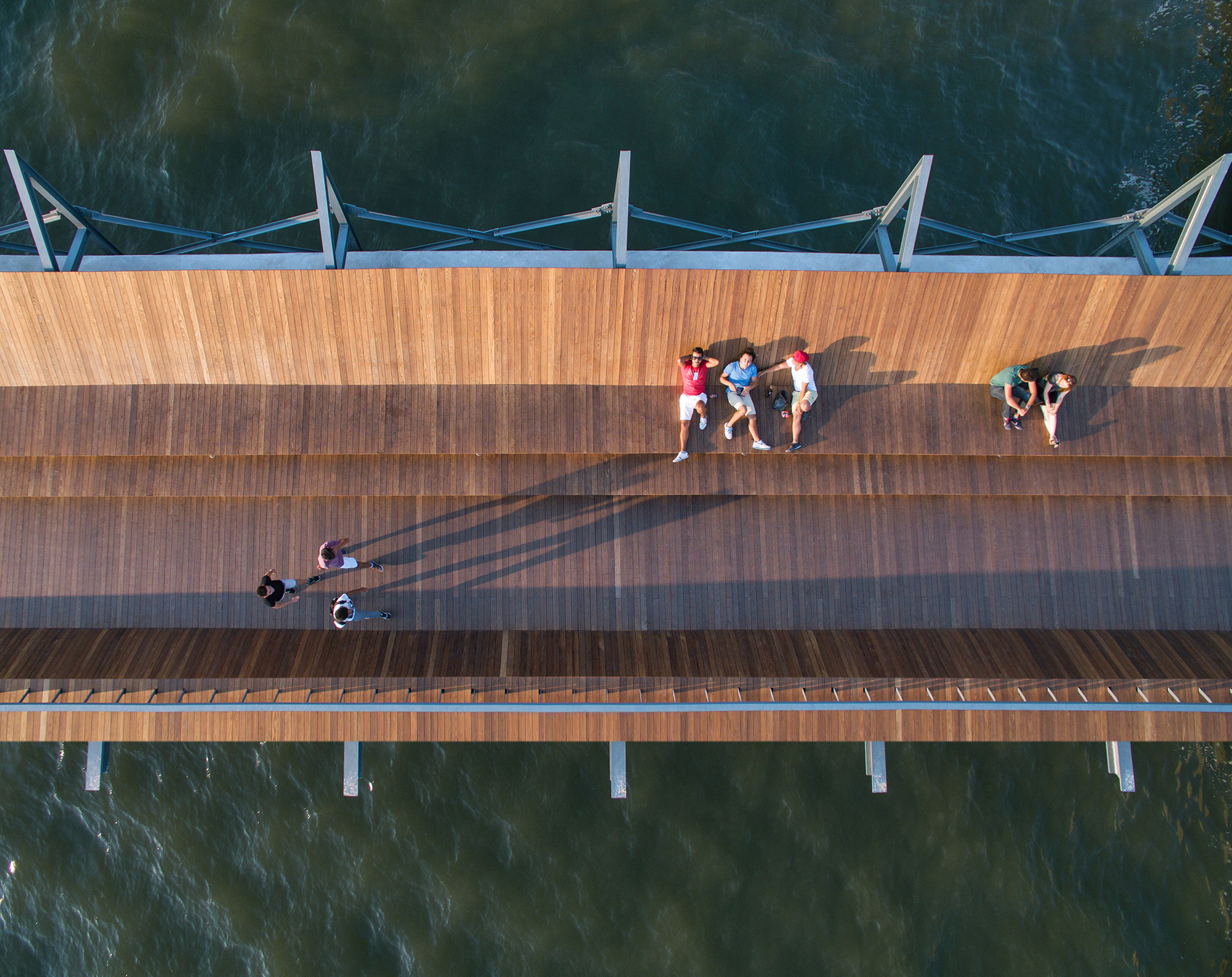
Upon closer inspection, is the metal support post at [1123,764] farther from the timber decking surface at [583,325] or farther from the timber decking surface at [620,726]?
the timber decking surface at [583,325]

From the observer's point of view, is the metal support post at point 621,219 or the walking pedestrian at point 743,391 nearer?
the metal support post at point 621,219

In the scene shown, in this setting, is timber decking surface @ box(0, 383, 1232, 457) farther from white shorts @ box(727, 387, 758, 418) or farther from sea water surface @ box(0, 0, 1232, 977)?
sea water surface @ box(0, 0, 1232, 977)

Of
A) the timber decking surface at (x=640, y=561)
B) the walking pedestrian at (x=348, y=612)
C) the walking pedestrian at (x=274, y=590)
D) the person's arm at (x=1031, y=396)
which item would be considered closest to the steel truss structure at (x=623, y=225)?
the person's arm at (x=1031, y=396)

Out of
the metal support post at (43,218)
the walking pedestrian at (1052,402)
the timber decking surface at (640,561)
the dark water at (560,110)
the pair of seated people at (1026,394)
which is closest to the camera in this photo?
the metal support post at (43,218)

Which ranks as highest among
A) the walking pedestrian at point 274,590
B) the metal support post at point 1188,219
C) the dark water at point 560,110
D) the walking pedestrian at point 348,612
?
the dark water at point 560,110

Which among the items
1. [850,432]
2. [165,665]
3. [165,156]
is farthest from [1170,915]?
[165,156]

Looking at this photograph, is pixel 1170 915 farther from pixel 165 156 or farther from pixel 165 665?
pixel 165 156
